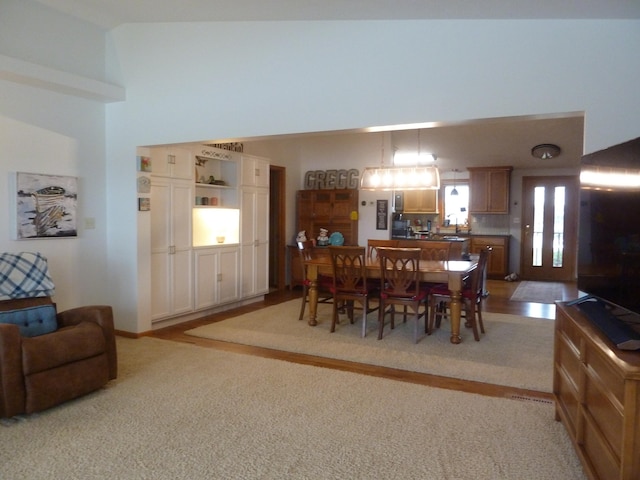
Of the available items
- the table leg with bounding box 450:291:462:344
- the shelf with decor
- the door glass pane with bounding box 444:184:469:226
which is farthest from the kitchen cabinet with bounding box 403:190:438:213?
the table leg with bounding box 450:291:462:344

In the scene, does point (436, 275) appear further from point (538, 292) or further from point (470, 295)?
point (538, 292)

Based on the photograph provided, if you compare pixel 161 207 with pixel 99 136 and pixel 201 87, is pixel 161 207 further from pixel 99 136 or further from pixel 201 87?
pixel 201 87

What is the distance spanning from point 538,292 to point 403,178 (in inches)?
149

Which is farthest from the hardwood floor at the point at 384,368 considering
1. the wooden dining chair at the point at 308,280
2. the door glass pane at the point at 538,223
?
the door glass pane at the point at 538,223

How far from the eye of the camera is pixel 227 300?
20.3ft

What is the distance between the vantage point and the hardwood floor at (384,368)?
344cm

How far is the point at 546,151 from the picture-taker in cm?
812

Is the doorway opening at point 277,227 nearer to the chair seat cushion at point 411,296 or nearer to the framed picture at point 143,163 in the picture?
the framed picture at point 143,163

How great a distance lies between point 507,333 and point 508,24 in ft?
10.5

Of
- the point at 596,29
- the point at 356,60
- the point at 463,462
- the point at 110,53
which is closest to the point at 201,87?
the point at 110,53

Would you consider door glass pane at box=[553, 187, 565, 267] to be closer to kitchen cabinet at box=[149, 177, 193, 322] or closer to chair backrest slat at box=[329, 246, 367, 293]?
chair backrest slat at box=[329, 246, 367, 293]

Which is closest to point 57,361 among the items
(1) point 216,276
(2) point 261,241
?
(1) point 216,276

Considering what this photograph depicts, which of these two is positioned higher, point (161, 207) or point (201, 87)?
point (201, 87)

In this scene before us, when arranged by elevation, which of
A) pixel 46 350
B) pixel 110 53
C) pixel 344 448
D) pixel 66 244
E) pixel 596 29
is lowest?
pixel 344 448
